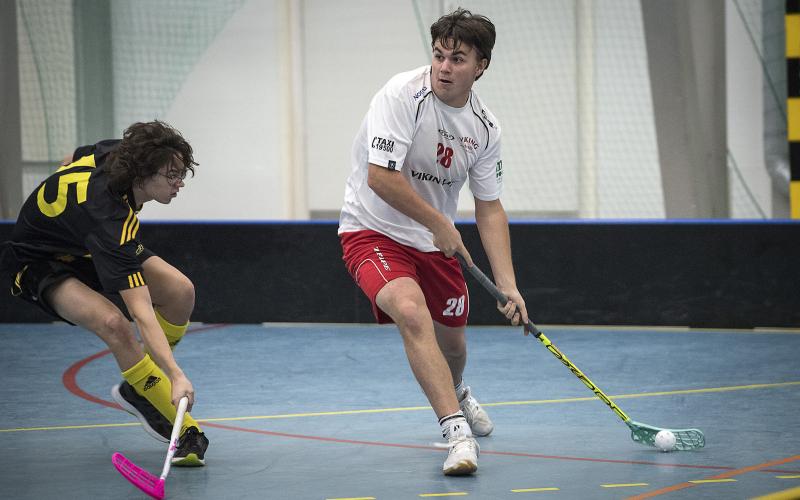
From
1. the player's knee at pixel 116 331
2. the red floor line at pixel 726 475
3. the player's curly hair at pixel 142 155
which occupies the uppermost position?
the player's curly hair at pixel 142 155

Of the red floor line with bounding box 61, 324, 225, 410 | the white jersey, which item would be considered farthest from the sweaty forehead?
the red floor line with bounding box 61, 324, 225, 410

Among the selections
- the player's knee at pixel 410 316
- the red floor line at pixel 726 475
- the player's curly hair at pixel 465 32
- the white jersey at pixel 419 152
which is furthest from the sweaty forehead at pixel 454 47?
the red floor line at pixel 726 475

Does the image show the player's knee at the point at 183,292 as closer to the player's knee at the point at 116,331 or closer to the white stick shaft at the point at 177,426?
the player's knee at the point at 116,331

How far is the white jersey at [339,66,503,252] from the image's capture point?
3.95 meters

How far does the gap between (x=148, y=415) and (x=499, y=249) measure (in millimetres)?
1301

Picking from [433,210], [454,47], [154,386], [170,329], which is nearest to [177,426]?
[154,386]

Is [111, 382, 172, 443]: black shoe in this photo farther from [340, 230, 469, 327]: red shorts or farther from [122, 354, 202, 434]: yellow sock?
[340, 230, 469, 327]: red shorts

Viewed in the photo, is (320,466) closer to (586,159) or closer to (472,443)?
(472,443)

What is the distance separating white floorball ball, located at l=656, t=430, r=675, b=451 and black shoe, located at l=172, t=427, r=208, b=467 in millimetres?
1462

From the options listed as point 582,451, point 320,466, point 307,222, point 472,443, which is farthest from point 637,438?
point 307,222

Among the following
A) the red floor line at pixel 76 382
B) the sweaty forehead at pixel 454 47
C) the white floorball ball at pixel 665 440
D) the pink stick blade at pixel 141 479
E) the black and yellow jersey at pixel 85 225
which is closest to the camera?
the pink stick blade at pixel 141 479

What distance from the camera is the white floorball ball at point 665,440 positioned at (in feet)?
13.2

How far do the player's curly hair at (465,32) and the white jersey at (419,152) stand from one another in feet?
0.52

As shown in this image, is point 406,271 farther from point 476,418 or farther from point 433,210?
point 476,418
